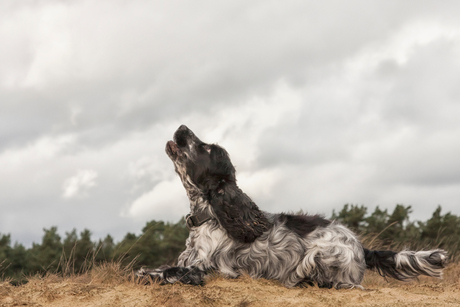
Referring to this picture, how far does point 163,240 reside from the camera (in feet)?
48.2

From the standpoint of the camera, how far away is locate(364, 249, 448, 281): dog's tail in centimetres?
614

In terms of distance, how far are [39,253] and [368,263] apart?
10970 mm

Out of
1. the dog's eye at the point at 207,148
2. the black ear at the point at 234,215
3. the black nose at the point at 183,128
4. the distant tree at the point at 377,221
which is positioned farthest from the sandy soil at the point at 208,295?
the distant tree at the point at 377,221

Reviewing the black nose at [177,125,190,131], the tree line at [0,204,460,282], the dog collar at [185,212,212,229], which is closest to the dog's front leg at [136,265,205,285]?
the dog collar at [185,212,212,229]

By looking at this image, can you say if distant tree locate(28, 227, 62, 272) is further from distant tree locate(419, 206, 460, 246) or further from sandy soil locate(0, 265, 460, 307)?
distant tree locate(419, 206, 460, 246)

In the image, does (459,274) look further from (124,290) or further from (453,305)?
(124,290)

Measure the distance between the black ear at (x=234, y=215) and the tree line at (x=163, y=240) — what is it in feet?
26.0

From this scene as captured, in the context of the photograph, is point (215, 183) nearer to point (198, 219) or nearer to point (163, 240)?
point (198, 219)

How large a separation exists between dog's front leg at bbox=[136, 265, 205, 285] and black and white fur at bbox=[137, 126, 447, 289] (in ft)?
0.12

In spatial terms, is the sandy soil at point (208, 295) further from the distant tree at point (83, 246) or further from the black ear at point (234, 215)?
the distant tree at point (83, 246)

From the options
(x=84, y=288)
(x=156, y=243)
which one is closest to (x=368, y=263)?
(x=84, y=288)

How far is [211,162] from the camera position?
19.0ft

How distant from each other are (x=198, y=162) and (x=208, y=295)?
1623mm

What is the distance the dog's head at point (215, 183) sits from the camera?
577 centimetres
